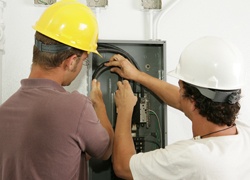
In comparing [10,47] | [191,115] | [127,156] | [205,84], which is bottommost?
[127,156]

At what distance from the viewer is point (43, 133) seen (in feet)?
2.93

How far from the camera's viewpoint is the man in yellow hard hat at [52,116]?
0.90 m

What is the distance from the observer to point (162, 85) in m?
1.32

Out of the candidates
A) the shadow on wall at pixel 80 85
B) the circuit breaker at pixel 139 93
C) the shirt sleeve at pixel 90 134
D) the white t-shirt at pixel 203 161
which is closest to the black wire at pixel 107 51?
the circuit breaker at pixel 139 93

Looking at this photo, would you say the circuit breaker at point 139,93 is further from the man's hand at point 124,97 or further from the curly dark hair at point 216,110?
the curly dark hair at point 216,110

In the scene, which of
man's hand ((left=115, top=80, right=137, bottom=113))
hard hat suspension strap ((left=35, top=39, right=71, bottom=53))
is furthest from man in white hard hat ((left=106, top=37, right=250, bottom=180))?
hard hat suspension strap ((left=35, top=39, right=71, bottom=53))

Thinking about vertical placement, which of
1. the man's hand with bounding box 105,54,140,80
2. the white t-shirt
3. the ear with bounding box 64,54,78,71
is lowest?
the white t-shirt

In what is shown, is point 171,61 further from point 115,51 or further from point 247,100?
point 247,100

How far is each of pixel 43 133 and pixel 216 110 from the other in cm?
56

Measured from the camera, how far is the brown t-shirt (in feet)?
2.94

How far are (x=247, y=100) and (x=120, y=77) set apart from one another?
79 centimetres

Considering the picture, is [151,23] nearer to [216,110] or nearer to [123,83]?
[123,83]

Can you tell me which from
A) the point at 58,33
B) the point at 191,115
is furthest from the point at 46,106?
the point at 191,115

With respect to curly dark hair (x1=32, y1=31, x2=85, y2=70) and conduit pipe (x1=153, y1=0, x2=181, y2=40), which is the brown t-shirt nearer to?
curly dark hair (x1=32, y1=31, x2=85, y2=70)
